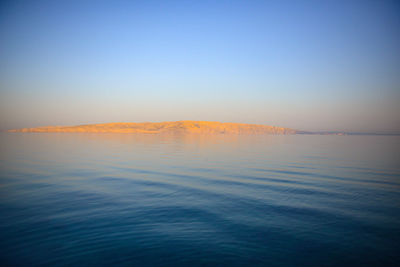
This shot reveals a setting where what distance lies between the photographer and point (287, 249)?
7.53 metres

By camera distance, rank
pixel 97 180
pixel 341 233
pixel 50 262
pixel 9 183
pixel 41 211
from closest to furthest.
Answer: pixel 50 262
pixel 341 233
pixel 41 211
pixel 9 183
pixel 97 180

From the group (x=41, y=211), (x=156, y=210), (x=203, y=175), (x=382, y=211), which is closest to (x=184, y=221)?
(x=156, y=210)

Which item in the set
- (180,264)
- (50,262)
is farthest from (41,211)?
(180,264)

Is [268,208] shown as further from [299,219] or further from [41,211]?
[41,211]

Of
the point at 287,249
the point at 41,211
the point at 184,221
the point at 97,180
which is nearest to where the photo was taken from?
the point at 287,249

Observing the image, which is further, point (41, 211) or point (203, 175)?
point (203, 175)

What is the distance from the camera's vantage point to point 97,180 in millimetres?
17781

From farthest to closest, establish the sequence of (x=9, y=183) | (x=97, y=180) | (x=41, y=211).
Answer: (x=97, y=180)
(x=9, y=183)
(x=41, y=211)

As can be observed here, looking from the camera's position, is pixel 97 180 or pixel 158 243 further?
pixel 97 180

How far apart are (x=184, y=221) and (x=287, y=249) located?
3936 mm

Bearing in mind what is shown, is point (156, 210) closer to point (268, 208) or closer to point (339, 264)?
point (268, 208)

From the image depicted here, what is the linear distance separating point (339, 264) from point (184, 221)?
5.34m

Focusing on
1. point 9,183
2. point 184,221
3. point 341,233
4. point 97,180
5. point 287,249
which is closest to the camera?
point 287,249

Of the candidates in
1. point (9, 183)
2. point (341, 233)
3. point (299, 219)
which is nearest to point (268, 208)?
point (299, 219)
